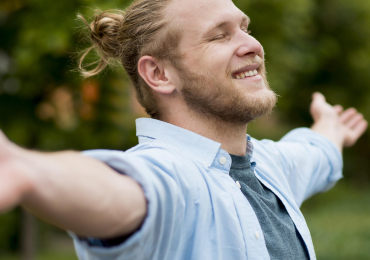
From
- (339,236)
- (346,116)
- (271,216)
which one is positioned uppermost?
(346,116)

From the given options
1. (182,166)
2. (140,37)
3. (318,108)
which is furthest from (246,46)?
(318,108)

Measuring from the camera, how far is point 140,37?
207cm

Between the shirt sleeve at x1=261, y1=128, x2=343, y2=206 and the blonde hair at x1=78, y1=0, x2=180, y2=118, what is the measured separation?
85cm

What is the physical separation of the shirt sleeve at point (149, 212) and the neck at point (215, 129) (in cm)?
52

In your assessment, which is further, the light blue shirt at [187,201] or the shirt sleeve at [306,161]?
the shirt sleeve at [306,161]

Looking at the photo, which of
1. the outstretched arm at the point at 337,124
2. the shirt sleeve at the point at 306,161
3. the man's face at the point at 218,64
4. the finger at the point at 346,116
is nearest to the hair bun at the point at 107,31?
the man's face at the point at 218,64

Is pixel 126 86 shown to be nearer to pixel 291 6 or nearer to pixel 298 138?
pixel 291 6

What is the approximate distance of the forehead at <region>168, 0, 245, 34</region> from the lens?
1.93m

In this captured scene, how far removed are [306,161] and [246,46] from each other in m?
1.04

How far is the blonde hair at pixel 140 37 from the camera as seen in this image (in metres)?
1.97

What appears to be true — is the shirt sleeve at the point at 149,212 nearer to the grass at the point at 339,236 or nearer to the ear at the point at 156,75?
the ear at the point at 156,75

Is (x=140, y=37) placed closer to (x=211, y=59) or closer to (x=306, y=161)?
(x=211, y=59)

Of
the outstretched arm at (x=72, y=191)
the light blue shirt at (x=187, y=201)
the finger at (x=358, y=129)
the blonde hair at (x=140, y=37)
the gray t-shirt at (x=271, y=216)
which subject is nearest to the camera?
the outstretched arm at (x=72, y=191)

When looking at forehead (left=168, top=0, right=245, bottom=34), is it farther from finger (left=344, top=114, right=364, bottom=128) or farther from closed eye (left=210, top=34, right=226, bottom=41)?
finger (left=344, top=114, right=364, bottom=128)
